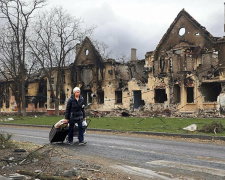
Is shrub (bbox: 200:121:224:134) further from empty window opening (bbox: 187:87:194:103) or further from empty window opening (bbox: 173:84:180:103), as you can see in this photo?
empty window opening (bbox: 173:84:180:103)

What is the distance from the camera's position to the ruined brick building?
27.2 m

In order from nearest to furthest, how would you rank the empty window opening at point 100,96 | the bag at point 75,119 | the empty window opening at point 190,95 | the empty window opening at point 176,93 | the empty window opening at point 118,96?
the bag at point 75,119, the empty window opening at point 190,95, the empty window opening at point 176,93, the empty window opening at point 118,96, the empty window opening at point 100,96

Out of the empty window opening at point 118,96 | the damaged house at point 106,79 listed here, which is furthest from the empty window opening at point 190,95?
the empty window opening at point 118,96

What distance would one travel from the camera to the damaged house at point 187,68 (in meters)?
26.9

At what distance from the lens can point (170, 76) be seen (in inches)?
1165

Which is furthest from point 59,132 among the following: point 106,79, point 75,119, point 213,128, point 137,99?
point 106,79

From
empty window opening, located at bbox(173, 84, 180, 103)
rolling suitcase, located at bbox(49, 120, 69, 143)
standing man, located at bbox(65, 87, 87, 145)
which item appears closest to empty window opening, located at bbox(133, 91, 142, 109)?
empty window opening, located at bbox(173, 84, 180, 103)

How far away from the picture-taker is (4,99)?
52.5 meters

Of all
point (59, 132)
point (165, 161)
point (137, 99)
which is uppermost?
point (137, 99)

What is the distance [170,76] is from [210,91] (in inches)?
154

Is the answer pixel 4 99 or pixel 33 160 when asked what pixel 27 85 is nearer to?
pixel 4 99

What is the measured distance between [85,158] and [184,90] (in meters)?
21.6

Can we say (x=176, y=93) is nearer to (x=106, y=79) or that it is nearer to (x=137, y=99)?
(x=137, y=99)

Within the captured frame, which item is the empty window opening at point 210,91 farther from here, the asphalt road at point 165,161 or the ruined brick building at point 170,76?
the asphalt road at point 165,161
